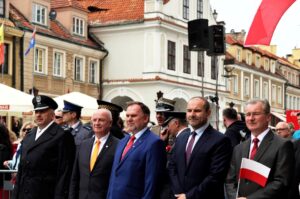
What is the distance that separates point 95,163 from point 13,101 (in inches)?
351

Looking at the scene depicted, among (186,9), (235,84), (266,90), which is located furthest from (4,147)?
(266,90)

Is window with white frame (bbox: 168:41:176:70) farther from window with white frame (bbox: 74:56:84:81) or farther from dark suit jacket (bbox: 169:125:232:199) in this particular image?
dark suit jacket (bbox: 169:125:232:199)

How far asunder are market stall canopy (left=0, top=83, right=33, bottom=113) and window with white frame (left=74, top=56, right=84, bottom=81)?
2175 centimetres

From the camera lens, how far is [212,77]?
46281mm

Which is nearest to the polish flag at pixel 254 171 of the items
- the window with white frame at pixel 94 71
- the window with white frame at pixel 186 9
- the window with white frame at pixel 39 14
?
the window with white frame at pixel 39 14

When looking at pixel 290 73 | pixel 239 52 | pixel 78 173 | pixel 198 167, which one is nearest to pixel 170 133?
pixel 78 173

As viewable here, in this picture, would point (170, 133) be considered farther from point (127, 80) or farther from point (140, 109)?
point (127, 80)

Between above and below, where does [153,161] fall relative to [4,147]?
above

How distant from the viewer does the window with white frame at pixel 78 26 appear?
128 feet

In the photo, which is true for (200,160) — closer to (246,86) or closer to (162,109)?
(162,109)

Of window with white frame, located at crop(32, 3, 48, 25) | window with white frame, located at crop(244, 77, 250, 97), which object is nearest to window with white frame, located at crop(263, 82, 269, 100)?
window with white frame, located at crop(244, 77, 250, 97)

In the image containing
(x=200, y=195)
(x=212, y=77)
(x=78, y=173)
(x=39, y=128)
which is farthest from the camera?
(x=212, y=77)

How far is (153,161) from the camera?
6.53 meters

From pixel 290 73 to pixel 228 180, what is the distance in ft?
222
